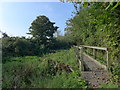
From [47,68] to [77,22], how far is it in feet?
26.0

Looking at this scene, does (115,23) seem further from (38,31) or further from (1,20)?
(38,31)

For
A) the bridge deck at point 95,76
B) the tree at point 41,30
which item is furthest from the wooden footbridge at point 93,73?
the tree at point 41,30

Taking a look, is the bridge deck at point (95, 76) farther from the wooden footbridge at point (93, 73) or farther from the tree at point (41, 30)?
the tree at point (41, 30)

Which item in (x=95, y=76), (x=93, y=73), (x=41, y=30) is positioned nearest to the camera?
(x=95, y=76)

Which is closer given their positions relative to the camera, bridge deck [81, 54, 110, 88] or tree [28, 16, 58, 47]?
bridge deck [81, 54, 110, 88]

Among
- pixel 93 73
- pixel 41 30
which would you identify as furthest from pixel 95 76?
pixel 41 30

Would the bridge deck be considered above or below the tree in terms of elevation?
below

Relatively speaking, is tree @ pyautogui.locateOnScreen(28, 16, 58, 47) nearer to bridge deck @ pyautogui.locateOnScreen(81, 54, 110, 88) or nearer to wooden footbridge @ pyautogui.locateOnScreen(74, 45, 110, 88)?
Result: wooden footbridge @ pyautogui.locateOnScreen(74, 45, 110, 88)

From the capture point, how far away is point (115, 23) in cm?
314

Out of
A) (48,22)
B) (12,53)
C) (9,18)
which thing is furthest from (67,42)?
(9,18)

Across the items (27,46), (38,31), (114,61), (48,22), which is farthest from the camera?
(48,22)

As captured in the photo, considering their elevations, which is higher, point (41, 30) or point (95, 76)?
point (41, 30)

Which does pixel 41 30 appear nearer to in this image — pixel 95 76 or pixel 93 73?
pixel 93 73

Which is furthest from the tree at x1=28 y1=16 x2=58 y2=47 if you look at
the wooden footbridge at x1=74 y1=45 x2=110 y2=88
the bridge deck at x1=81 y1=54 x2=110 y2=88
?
the bridge deck at x1=81 y1=54 x2=110 y2=88
